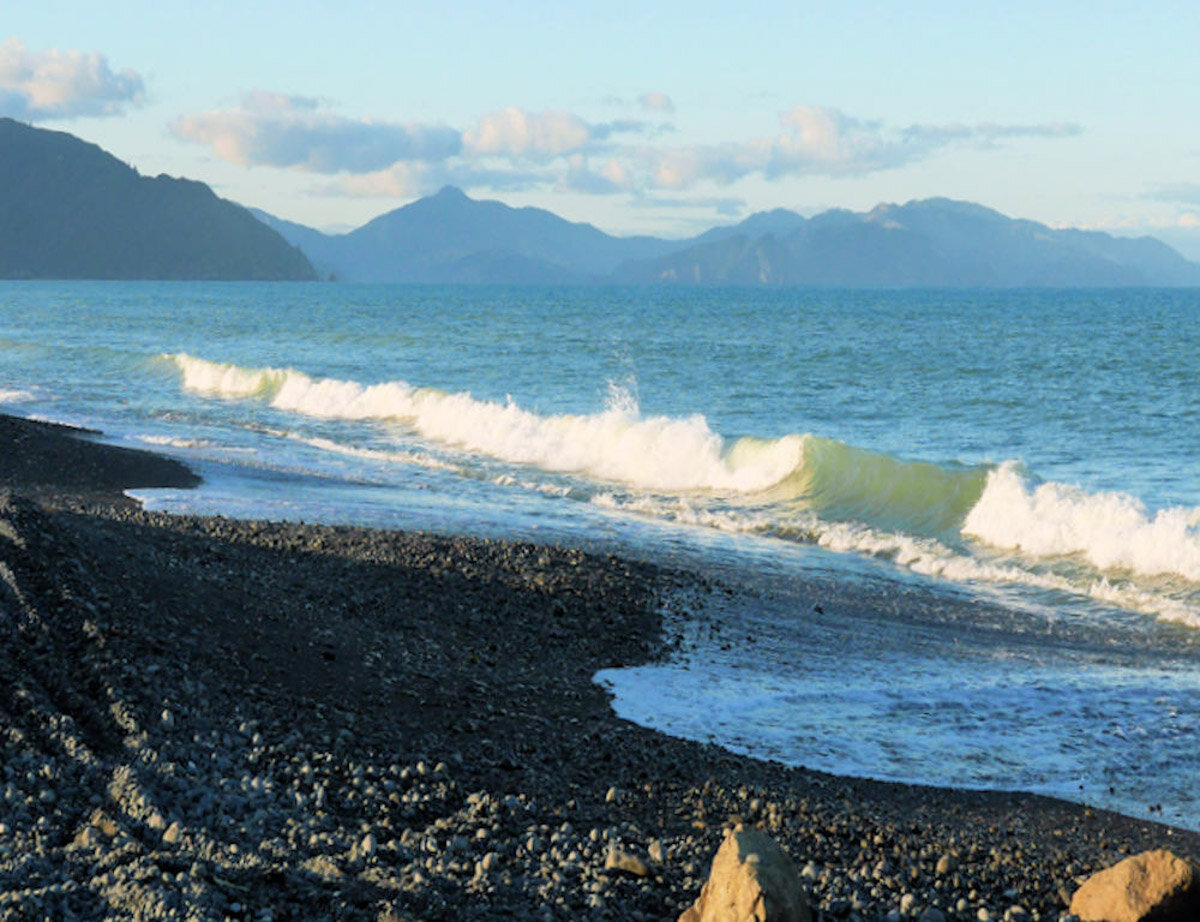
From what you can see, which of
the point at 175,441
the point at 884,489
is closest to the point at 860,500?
the point at 884,489

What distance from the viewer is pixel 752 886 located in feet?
15.9

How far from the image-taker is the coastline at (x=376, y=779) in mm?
5543

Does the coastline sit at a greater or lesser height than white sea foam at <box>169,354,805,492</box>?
lesser

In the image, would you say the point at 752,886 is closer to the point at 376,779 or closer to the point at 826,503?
the point at 376,779

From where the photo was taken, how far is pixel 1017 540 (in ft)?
58.4

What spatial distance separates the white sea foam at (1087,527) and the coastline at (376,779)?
25.6ft

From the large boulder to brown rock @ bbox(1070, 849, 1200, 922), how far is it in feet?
5.23

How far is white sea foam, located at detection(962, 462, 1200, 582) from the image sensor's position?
52.1 ft

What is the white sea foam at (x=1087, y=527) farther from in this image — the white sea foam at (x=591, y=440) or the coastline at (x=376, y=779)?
the coastline at (x=376, y=779)

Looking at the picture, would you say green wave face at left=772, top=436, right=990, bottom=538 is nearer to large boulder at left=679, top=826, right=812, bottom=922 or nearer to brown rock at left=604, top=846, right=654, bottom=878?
brown rock at left=604, top=846, right=654, bottom=878

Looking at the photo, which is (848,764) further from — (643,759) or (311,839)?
(311,839)

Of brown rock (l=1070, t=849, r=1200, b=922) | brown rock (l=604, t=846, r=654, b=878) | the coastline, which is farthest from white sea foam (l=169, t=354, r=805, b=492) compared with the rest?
brown rock (l=604, t=846, r=654, b=878)

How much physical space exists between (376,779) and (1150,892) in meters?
3.82

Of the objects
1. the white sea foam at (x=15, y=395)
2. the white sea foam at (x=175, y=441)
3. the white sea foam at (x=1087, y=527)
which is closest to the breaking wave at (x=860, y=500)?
the white sea foam at (x=1087, y=527)
